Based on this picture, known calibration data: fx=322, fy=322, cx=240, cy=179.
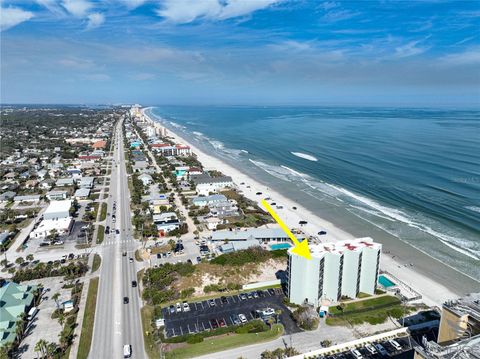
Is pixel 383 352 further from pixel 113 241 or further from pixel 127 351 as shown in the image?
pixel 113 241

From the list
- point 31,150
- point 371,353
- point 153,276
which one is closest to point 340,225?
point 371,353

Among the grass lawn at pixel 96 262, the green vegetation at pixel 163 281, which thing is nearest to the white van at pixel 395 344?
the green vegetation at pixel 163 281

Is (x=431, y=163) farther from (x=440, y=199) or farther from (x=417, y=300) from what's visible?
(x=417, y=300)

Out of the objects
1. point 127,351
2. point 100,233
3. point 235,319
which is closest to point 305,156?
point 100,233

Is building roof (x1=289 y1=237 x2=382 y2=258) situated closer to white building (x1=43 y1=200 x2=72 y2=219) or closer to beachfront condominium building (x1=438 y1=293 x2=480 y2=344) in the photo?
beachfront condominium building (x1=438 y1=293 x2=480 y2=344)

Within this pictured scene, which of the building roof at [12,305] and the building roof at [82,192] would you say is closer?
the building roof at [12,305]

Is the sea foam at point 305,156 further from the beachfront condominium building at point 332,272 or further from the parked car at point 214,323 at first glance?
the parked car at point 214,323
